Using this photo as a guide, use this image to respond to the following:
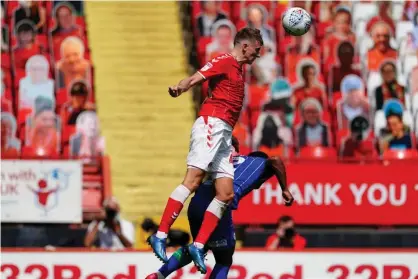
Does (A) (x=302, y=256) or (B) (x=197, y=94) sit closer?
(A) (x=302, y=256)

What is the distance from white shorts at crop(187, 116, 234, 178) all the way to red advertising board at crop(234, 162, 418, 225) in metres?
6.47

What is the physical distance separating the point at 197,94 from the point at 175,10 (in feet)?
7.94

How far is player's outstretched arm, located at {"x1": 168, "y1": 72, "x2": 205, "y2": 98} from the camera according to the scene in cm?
884

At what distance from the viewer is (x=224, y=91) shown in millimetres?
9523

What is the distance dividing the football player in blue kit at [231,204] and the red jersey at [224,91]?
0.53 m

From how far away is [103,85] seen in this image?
19188mm

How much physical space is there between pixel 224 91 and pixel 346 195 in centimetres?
688

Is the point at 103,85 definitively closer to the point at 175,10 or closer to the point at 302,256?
the point at 175,10

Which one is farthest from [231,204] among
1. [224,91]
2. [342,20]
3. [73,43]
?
[342,20]

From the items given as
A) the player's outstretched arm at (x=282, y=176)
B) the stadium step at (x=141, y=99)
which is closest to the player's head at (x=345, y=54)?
the stadium step at (x=141, y=99)

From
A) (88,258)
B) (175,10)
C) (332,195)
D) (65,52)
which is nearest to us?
(88,258)

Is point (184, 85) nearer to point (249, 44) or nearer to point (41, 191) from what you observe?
point (249, 44)

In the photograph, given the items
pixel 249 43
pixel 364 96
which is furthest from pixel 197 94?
pixel 249 43

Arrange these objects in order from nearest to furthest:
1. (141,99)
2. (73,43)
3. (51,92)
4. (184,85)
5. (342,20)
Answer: (184,85), (51,92), (73,43), (141,99), (342,20)
